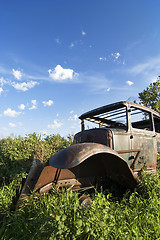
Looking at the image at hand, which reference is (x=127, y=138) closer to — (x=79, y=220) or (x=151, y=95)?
(x=79, y=220)

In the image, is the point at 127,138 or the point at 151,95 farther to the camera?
the point at 151,95

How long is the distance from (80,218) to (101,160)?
1.31m

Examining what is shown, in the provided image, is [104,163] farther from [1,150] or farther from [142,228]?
[1,150]

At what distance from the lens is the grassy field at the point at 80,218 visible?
1604 mm

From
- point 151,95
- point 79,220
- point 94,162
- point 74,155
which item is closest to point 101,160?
point 94,162

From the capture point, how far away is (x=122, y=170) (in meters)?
2.62

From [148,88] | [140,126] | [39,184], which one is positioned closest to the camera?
[39,184]

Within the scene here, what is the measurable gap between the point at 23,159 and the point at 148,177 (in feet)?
10.3

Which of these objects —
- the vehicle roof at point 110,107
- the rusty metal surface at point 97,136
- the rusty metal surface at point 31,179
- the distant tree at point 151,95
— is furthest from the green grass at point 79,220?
the distant tree at point 151,95

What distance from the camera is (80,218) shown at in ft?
5.56

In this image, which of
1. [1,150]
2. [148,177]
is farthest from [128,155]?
[1,150]

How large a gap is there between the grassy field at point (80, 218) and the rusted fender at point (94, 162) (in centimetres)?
37

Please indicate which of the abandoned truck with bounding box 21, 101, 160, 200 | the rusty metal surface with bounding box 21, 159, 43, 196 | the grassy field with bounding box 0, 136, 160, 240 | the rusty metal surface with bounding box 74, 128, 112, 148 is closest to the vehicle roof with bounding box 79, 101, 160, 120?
the abandoned truck with bounding box 21, 101, 160, 200

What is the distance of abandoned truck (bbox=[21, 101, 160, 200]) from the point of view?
2201 mm
